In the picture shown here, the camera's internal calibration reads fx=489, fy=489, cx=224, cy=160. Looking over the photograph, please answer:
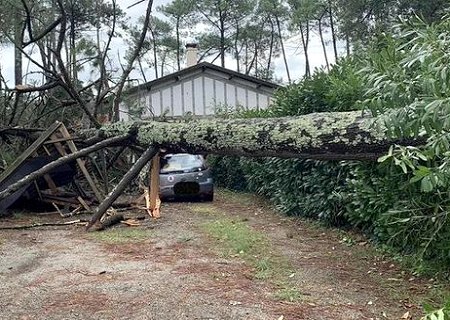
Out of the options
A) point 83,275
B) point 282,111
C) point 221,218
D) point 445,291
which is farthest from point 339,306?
point 282,111

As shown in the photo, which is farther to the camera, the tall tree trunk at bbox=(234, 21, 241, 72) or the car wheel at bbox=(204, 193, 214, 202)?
the tall tree trunk at bbox=(234, 21, 241, 72)

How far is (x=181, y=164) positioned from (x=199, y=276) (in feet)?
23.7

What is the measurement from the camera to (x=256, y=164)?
Answer: 452 inches

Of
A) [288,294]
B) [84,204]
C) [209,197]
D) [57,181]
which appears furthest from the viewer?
[209,197]

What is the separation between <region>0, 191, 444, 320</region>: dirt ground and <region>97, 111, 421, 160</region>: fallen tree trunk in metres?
1.25

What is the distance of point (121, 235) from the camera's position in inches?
287

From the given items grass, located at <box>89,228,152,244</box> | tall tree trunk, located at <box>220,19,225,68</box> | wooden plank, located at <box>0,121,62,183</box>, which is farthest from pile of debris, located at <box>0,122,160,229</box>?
tall tree trunk, located at <box>220,19,225,68</box>

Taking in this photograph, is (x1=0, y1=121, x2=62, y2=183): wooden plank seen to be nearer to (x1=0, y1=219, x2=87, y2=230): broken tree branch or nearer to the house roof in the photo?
(x1=0, y1=219, x2=87, y2=230): broken tree branch

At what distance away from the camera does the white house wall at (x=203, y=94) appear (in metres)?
18.6

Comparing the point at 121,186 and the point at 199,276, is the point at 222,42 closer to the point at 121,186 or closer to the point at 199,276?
the point at 121,186

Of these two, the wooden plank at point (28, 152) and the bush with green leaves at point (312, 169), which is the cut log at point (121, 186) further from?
the bush with green leaves at point (312, 169)

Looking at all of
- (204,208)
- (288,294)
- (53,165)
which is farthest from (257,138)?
(204,208)

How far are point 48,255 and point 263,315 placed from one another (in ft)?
11.0

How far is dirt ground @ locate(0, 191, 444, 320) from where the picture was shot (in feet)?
12.9
